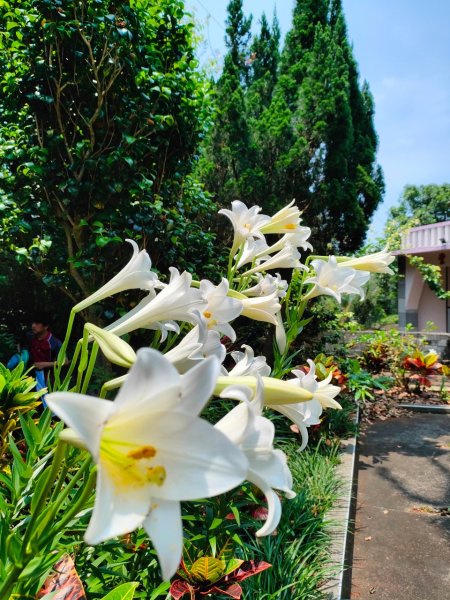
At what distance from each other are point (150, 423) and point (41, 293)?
14.9 feet

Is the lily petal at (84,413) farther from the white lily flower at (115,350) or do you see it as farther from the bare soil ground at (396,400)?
the bare soil ground at (396,400)

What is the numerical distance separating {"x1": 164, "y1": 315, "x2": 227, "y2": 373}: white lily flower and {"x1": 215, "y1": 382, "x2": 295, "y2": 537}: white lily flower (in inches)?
4.6

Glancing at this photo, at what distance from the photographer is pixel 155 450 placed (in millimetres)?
539

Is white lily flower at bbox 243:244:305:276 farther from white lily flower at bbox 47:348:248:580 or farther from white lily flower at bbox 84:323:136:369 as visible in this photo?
white lily flower at bbox 47:348:248:580

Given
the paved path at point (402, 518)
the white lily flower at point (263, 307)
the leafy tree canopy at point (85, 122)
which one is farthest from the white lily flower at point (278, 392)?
the leafy tree canopy at point (85, 122)

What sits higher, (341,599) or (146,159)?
(146,159)

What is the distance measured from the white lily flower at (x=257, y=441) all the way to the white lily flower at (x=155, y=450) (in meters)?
0.07

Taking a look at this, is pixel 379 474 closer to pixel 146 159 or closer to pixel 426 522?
pixel 426 522

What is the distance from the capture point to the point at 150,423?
1.74 ft

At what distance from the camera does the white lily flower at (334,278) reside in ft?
5.19

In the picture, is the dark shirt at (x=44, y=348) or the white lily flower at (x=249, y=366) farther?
the dark shirt at (x=44, y=348)

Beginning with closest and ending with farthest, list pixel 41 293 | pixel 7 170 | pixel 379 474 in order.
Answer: pixel 7 170 → pixel 379 474 → pixel 41 293

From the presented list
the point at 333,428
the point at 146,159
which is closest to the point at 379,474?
the point at 333,428

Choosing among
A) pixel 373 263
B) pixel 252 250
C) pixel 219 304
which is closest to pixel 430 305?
pixel 373 263
